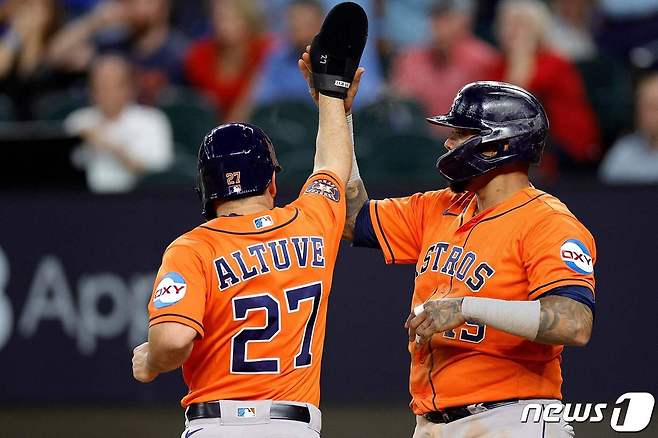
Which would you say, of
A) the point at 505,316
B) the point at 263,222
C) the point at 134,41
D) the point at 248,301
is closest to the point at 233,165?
the point at 263,222

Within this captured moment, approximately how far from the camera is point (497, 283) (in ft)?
14.8

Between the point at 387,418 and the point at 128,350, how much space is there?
2.10 metres

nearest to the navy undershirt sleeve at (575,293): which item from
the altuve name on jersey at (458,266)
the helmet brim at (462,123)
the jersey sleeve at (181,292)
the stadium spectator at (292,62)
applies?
the altuve name on jersey at (458,266)

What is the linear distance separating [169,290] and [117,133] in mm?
6259

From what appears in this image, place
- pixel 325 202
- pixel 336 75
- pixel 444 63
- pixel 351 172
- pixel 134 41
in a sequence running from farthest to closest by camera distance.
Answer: pixel 134 41 → pixel 444 63 → pixel 351 172 → pixel 336 75 → pixel 325 202

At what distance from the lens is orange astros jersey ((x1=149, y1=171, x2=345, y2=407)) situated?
14.2ft

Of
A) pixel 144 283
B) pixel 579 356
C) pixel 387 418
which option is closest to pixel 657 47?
pixel 579 356

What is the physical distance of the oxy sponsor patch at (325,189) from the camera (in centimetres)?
479

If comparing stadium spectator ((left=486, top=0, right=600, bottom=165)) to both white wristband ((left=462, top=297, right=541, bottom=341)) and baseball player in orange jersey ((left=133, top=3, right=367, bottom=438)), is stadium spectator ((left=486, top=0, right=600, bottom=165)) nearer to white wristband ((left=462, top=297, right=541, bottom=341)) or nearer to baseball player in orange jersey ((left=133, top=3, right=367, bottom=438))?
baseball player in orange jersey ((left=133, top=3, right=367, bottom=438))

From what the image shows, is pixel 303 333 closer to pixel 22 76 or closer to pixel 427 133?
pixel 427 133

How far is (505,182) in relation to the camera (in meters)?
4.74

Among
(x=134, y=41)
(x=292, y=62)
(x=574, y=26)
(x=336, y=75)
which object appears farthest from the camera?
(x=134, y=41)

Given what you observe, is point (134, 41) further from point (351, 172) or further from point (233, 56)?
point (351, 172)

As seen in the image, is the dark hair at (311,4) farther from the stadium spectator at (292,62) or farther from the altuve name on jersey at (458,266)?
the altuve name on jersey at (458,266)
